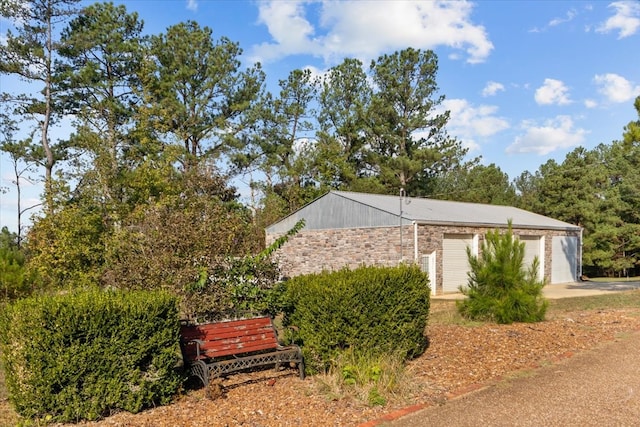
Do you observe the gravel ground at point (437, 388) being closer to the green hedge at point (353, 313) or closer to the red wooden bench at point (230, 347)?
the red wooden bench at point (230, 347)

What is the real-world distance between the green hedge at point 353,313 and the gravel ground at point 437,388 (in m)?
0.38

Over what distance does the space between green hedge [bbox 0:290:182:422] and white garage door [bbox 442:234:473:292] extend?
14826mm

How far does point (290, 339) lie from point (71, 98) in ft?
69.7

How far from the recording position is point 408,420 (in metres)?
4.23

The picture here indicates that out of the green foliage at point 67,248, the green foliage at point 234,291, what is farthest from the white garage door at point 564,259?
the green foliage at point 67,248

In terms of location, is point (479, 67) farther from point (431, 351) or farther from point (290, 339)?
point (290, 339)

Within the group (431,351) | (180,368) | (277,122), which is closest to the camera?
(180,368)

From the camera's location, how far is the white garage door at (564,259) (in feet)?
73.6

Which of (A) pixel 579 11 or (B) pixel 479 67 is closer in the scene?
(A) pixel 579 11

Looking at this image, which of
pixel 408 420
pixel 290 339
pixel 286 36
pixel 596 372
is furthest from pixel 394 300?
pixel 286 36

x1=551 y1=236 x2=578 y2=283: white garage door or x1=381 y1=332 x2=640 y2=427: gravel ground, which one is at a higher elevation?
x1=551 y1=236 x2=578 y2=283: white garage door

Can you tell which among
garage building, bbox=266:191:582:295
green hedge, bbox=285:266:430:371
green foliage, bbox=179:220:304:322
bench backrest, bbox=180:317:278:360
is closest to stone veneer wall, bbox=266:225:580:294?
garage building, bbox=266:191:582:295

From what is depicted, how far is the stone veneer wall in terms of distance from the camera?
17500mm

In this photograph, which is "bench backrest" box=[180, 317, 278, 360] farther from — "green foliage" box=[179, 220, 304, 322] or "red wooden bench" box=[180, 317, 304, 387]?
"green foliage" box=[179, 220, 304, 322]
